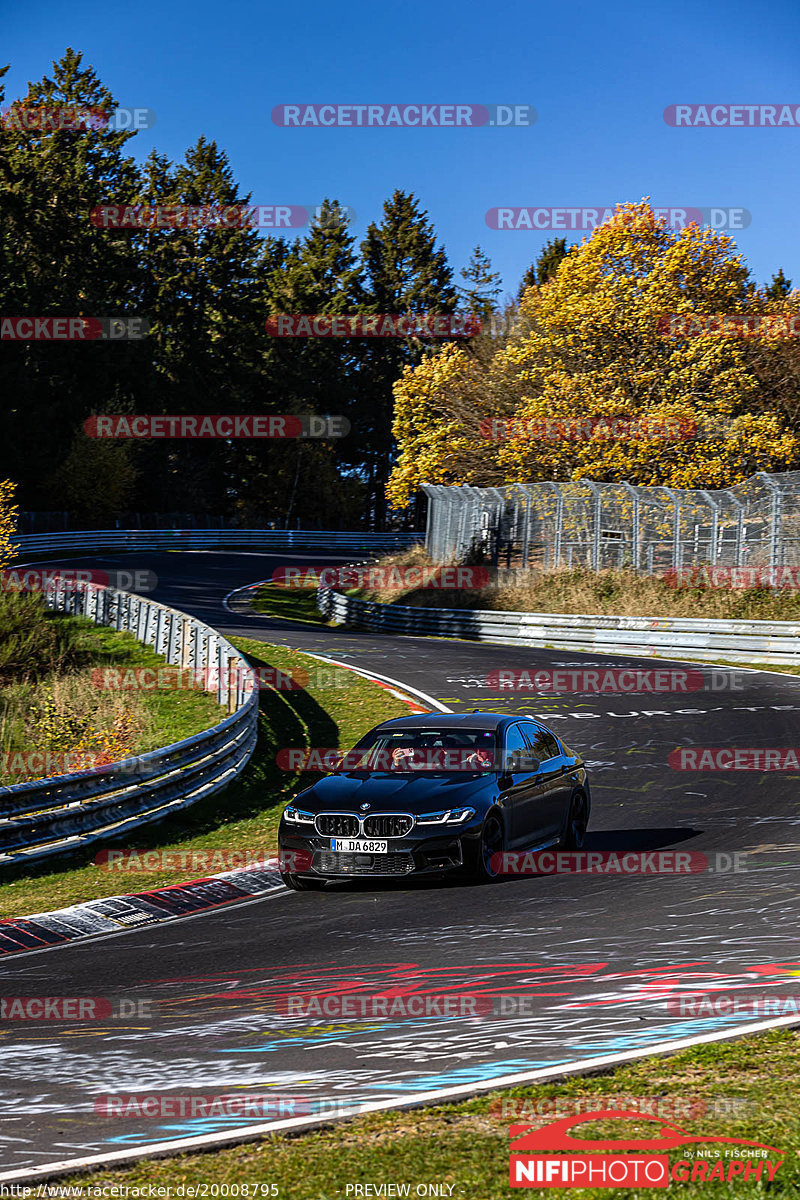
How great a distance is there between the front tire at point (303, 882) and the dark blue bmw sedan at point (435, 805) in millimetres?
15

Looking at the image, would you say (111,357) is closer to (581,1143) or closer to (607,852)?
(607,852)

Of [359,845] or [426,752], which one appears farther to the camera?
[426,752]

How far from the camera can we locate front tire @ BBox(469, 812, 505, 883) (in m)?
10.5

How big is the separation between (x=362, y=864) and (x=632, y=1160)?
20.4 ft

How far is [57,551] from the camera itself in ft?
191

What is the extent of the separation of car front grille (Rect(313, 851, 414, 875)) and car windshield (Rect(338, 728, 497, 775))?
46.3 inches

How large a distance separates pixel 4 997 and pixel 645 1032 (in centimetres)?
398

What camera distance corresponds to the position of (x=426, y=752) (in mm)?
11781

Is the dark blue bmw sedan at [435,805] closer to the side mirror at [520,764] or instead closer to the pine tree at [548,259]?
the side mirror at [520,764]

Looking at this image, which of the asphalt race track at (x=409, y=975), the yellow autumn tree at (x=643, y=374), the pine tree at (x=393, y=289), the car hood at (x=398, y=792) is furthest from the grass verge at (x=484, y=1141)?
the pine tree at (x=393, y=289)

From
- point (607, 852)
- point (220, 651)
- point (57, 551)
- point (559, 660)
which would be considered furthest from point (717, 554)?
point (57, 551)

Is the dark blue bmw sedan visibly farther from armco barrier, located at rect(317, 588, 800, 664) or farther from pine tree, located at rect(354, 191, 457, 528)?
pine tree, located at rect(354, 191, 457, 528)

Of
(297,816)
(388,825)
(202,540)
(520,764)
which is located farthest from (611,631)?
(202,540)

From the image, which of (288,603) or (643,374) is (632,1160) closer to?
(643,374)
